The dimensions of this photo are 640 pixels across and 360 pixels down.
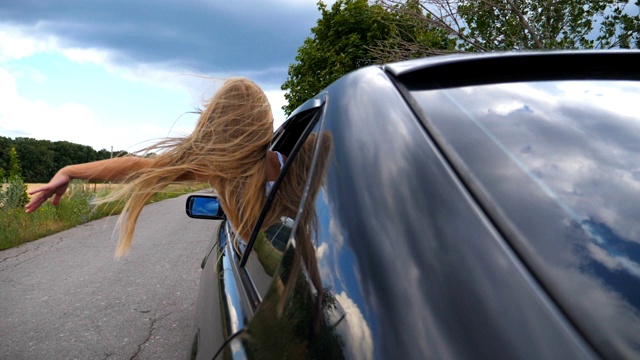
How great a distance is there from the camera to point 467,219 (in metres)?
0.88

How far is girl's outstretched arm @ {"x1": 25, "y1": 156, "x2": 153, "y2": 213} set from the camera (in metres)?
2.32

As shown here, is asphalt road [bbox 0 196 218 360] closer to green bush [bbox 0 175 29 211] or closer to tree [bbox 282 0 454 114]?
green bush [bbox 0 175 29 211]

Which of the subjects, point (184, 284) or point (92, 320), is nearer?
point (92, 320)

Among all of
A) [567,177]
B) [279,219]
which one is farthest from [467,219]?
[279,219]

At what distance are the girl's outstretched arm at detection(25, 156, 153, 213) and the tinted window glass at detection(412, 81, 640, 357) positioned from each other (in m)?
1.76

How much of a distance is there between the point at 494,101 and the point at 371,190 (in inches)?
14.7

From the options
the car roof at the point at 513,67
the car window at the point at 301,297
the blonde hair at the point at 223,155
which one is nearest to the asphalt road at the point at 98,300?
the blonde hair at the point at 223,155

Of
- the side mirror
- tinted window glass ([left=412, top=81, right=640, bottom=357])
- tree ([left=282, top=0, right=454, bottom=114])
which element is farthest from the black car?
tree ([left=282, top=0, right=454, bottom=114])

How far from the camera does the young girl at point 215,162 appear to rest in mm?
2362

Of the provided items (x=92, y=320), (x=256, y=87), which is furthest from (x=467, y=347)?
(x=92, y=320)

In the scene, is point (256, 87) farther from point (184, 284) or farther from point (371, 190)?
point (184, 284)

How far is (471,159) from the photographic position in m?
0.99

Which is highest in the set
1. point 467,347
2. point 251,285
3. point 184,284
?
point 467,347

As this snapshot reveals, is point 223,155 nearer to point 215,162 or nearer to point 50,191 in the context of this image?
point 215,162
